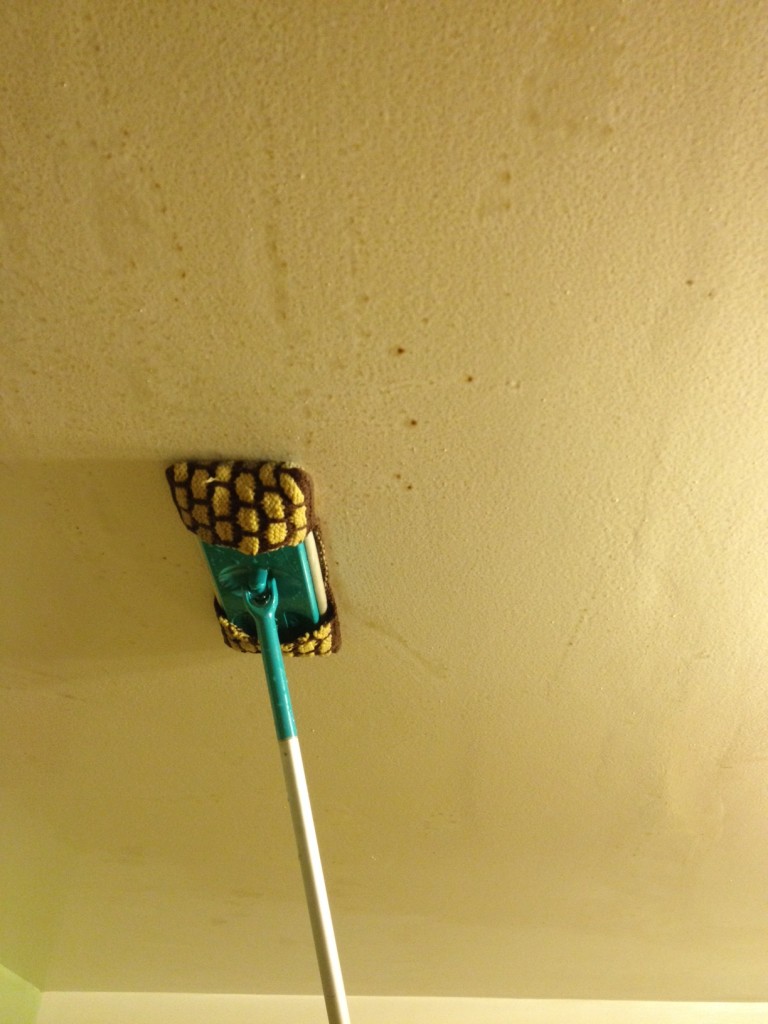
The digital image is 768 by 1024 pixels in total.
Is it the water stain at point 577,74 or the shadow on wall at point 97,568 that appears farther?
the shadow on wall at point 97,568

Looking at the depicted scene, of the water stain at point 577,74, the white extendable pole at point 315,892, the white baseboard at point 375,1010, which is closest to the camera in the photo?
the water stain at point 577,74

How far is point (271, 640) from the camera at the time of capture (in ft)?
2.70

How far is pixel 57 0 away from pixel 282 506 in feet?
1.41

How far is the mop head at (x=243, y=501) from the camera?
74 centimetres

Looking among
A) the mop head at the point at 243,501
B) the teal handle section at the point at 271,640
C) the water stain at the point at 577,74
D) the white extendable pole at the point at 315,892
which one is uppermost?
the water stain at the point at 577,74

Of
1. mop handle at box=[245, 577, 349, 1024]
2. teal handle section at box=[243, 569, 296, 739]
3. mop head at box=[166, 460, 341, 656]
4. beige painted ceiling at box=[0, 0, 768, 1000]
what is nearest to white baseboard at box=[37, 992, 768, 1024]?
beige painted ceiling at box=[0, 0, 768, 1000]

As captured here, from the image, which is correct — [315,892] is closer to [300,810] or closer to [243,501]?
[300,810]

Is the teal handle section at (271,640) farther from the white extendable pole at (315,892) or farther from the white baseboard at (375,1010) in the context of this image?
the white baseboard at (375,1010)

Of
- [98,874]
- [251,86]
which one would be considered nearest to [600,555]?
[251,86]

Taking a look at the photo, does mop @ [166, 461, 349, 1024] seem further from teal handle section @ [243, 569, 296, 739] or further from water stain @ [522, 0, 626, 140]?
water stain @ [522, 0, 626, 140]

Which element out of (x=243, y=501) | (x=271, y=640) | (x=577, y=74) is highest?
(x=577, y=74)

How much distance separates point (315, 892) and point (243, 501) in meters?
0.39

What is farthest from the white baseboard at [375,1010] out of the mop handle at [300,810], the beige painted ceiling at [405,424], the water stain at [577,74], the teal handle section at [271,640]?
the water stain at [577,74]

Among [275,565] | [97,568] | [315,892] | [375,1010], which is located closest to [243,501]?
[275,565]
